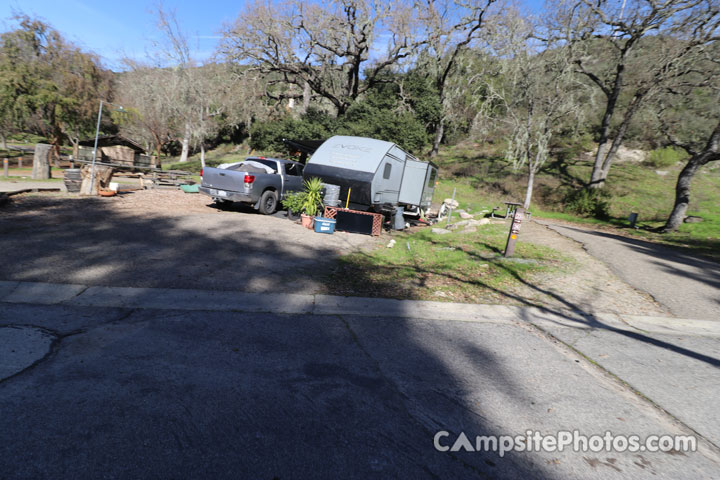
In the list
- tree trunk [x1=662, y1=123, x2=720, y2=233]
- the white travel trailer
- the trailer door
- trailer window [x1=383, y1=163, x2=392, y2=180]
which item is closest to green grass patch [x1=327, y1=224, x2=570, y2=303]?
the white travel trailer

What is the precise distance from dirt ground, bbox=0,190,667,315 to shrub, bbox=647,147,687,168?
2222cm

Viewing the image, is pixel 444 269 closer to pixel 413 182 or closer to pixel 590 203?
pixel 413 182

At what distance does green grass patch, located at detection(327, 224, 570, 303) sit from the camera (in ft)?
19.4

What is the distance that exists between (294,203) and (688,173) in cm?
1641

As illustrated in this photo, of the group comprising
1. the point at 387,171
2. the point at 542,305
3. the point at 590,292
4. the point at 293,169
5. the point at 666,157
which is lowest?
the point at 542,305

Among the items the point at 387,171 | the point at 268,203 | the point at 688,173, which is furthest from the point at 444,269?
the point at 688,173

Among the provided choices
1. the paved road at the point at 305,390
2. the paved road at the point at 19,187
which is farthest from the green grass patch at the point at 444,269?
the paved road at the point at 19,187

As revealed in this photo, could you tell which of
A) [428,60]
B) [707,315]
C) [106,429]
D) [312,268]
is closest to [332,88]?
[428,60]

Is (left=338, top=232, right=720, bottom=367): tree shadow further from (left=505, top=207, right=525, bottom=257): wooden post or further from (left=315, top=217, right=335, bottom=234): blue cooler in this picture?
(left=315, top=217, right=335, bottom=234): blue cooler

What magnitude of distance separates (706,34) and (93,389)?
2431cm

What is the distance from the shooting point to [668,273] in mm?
8195

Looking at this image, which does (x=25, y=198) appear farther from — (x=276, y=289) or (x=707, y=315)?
(x=707, y=315)

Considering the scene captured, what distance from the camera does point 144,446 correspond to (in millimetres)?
2152

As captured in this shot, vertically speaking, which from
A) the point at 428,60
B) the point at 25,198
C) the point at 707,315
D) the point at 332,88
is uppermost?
the point at 428,60
